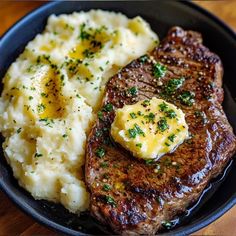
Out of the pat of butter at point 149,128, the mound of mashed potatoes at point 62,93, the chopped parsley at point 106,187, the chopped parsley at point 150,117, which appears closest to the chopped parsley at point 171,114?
the pat of butter at point 149,128

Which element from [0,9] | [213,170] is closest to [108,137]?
[213,170]

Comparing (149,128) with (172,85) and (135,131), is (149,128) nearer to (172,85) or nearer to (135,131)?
(135,131)

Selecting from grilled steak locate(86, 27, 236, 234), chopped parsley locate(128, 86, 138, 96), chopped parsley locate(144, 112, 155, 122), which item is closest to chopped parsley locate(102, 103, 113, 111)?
grilled steak locate(86, 27, 236, 234)

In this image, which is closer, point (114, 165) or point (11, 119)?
point (114, 165)

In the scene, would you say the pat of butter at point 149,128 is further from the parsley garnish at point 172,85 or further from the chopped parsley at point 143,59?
the chopped parsley at point 143,59

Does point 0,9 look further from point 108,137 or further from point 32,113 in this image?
point 108,137

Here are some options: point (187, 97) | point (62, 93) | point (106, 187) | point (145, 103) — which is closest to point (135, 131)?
point (145, 103)
